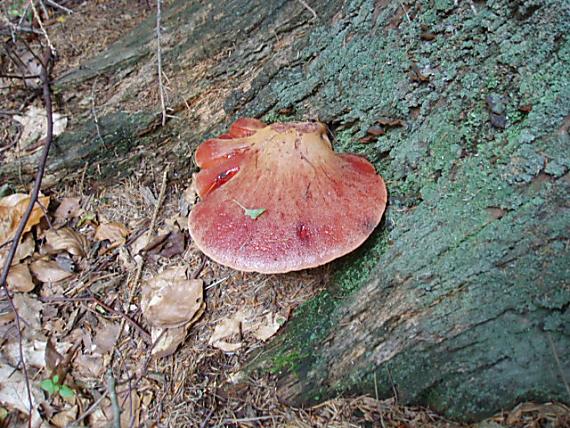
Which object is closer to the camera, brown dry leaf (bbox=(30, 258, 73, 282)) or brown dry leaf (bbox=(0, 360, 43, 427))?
brown dry leaf (bbox=(0, 360, 43, 427))

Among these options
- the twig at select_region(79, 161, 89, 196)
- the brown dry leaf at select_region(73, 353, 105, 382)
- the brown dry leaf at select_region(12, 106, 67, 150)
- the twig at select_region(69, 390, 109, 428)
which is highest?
the brown dry leaf at select_region(12, 106, 67, 150)

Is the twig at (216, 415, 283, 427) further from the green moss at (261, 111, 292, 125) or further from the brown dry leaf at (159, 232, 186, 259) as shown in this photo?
the green moss at (261, 111, 292, 125)

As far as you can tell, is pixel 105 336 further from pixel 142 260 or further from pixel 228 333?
pixel 228 333

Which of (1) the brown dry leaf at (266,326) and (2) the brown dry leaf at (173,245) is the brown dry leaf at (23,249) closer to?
(2) the brown dry leaf at (173,245)

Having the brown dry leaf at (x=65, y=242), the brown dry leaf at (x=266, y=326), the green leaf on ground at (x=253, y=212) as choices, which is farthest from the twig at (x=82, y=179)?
the brown dry leaf at (x=266, y=326)

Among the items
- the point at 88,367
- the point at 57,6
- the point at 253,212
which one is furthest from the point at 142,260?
the point at 57,6

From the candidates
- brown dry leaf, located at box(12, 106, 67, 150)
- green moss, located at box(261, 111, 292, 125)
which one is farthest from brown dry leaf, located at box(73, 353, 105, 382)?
green moss, located at box(261, 111, 292, 125)
